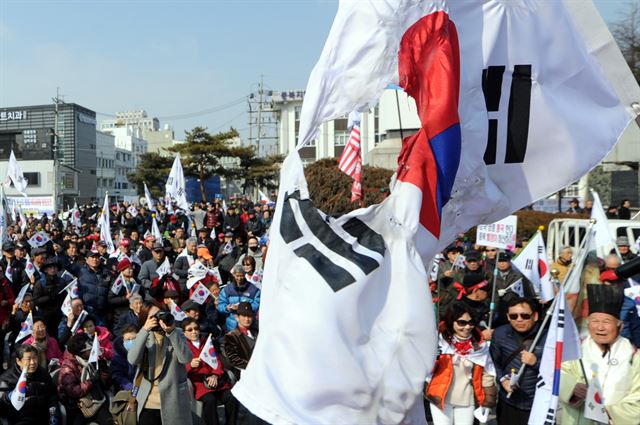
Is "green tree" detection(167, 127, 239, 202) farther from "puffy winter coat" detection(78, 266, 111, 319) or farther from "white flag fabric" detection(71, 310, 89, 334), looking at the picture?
"white flag fabric" detection(71, 310, 89, 334)

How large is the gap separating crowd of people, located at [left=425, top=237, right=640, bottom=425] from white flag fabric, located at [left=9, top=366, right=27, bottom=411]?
3595 millimetres

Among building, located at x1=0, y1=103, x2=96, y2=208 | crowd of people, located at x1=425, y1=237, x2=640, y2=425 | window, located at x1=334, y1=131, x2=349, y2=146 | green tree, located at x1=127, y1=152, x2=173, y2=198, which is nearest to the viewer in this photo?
crowd of people, located at x1=425, y1=237, x2=640, y2=425

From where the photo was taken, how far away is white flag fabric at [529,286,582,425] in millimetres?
3947

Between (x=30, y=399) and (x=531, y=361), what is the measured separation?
14.4 feet

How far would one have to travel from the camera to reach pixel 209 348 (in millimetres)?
6645

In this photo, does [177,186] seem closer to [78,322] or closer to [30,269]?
[30,269]

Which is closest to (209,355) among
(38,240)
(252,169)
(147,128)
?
(38,240)

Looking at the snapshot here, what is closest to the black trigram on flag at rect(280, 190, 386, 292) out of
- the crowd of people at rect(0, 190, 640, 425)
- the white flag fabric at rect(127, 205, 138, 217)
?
the crowd of people at rect(0, 190, 640, 425)

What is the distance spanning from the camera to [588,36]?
12.4 ft

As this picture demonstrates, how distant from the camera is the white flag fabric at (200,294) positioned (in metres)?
8.62

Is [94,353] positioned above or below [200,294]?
below

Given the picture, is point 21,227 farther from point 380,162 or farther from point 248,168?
point 248,168

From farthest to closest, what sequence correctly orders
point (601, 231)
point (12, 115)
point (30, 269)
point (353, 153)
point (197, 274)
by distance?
1. point (12, 115)
2. point (353, 153)
3. point (30, 269)
4. point (197, 274)
5. point (601, 231)

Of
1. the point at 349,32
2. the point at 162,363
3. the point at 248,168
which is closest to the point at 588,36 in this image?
the point at 349,32
